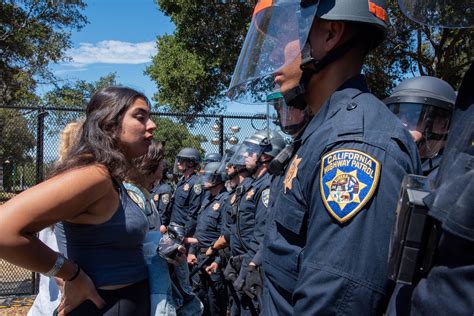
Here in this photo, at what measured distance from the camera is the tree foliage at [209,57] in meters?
14.4

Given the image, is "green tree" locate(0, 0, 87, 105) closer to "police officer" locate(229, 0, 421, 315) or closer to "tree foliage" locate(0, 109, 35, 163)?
"tree foliage" locate(0, 109, 35, 163)

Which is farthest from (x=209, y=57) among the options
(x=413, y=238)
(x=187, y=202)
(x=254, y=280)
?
(x=413, y=238)

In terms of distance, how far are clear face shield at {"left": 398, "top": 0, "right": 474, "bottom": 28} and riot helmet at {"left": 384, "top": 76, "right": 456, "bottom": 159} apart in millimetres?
1984

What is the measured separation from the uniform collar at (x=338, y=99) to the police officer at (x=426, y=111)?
6.30 ft

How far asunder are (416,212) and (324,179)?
1.15ft

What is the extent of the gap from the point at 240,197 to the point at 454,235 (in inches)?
196

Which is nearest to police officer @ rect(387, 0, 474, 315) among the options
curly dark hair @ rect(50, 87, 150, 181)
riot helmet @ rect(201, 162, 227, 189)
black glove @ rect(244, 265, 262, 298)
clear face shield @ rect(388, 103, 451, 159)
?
curly dark hair @ rect(50, 87, 150, 181)

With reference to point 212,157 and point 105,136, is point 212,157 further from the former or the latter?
point 105,136

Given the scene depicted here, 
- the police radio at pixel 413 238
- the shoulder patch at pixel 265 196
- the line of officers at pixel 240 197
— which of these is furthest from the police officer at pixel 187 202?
the police radio at pixel 413 238

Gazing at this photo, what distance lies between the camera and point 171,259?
2.76m

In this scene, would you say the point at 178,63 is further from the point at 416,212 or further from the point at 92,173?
the point at 416,212

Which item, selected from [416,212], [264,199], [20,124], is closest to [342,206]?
[416,212]

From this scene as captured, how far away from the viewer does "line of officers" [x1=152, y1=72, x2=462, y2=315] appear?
3.64m

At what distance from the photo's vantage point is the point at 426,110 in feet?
12.3
